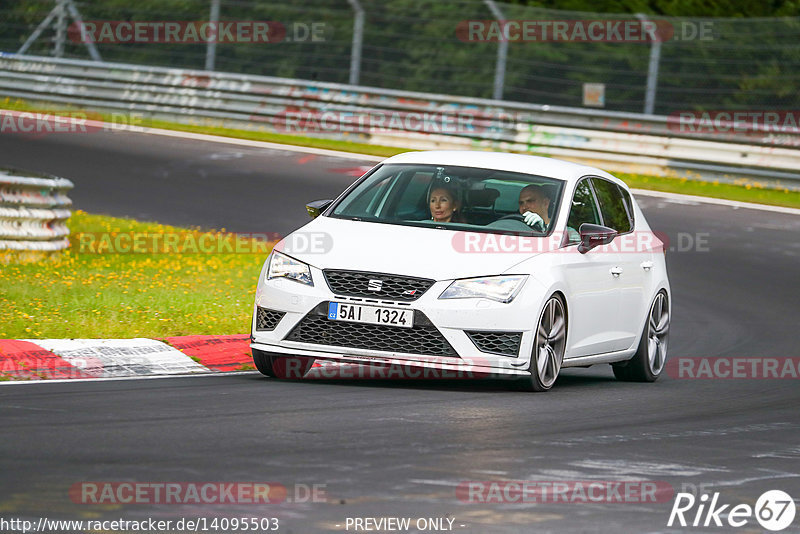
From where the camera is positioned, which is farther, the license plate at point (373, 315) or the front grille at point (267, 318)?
the front grille at point (267, 318)

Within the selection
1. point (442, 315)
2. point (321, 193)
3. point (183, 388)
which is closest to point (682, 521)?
point (442, 315)

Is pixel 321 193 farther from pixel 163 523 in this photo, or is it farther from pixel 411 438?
pixel 163 523

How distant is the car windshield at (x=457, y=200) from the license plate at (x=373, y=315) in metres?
1.03

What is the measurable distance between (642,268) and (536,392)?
6.55 feet

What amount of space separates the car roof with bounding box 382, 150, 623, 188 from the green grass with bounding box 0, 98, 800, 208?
40.4ft

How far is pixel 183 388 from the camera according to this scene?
9266mm

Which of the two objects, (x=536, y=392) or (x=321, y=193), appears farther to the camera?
(x=321, y=193)

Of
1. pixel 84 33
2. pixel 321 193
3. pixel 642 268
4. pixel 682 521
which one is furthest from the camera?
pixel 84 33

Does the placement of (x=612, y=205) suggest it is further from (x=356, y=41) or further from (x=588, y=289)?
(x=356, y=41)

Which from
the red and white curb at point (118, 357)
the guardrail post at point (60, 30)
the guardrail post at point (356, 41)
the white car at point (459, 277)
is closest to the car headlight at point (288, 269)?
the white car at point (459, 277)

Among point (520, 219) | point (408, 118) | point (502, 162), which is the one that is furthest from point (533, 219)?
point (408, 118)

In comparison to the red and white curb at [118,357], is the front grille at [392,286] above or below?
above

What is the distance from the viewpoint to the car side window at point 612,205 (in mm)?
11430

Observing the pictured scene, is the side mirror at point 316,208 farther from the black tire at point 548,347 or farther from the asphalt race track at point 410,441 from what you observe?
the black tire at point 548,347
